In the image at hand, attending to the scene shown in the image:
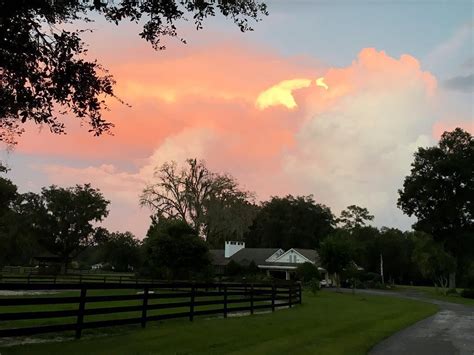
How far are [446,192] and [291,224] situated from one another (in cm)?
5596

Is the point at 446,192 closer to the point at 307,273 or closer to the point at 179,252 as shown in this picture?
the point at 307,273

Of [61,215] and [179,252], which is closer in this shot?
[179,252]

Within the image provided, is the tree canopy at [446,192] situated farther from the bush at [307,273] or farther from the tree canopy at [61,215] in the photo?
the tree canopy at [61,215]

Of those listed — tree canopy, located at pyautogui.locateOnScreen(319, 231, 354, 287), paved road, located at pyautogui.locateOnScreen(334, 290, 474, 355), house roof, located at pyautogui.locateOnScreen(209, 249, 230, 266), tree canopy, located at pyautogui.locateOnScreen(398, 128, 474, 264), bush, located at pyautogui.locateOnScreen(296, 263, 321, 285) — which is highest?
tree canopy, located at pyautogui.locateOnScreen(398, 128, 474, 264)

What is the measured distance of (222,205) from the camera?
67562 mm

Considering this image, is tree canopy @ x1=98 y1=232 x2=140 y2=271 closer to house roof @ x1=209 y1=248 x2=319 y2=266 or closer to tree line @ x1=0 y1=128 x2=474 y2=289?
tree line @ x1=0 y1=128 x2=474 y2=289

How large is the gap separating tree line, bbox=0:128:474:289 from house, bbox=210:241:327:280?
350 inches

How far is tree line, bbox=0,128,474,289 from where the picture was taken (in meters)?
49.2

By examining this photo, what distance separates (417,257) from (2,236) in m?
56.5

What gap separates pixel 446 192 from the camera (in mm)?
60688

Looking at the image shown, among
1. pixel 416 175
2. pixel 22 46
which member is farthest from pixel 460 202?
pixel 22 46

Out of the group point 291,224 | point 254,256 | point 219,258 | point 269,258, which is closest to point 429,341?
point 269,258

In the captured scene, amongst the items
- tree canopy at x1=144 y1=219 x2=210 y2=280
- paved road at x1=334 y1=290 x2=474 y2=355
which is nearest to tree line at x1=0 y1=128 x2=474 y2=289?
tree canopy at x1=144 y1=219 x2=210 y2=280

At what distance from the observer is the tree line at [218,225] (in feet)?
161
